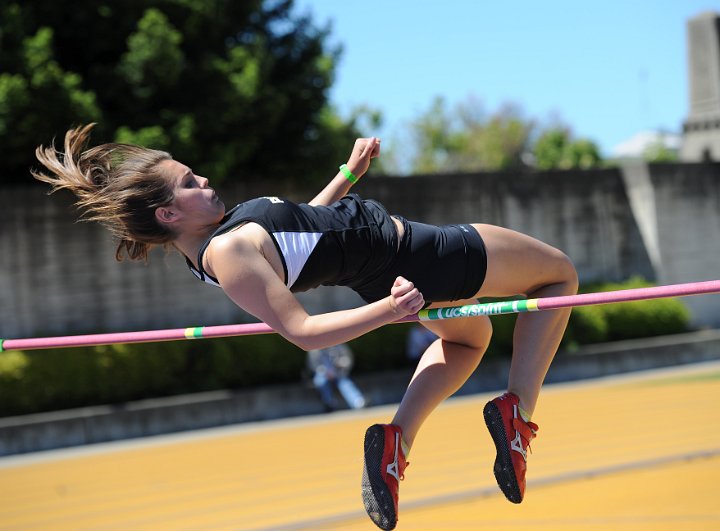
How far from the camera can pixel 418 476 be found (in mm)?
7473

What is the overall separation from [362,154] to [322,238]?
99cm

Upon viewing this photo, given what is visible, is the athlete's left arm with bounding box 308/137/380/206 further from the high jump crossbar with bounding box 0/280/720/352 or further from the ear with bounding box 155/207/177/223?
the ear with bounding box 155/207/177/223

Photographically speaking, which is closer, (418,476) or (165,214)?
(165,214)

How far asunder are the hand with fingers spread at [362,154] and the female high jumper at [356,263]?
0.27 m

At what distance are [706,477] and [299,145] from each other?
9.27 metres

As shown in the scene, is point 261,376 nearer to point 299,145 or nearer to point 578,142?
point 299,145

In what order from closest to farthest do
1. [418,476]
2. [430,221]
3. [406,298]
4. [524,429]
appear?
[406,298] < [524,429] < [418,476] < [430,221]

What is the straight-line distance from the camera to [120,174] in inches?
151

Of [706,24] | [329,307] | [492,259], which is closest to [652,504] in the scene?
[492,259]

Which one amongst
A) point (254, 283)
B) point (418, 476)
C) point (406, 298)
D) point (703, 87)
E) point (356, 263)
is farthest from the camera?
point (703, 87)

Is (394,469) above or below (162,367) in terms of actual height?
above

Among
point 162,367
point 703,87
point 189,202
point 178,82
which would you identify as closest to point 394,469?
point 189,202

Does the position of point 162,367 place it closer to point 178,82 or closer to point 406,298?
point 178,82

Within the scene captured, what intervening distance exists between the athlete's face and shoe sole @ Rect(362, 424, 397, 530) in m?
1.10
